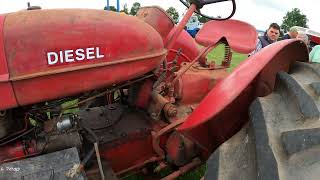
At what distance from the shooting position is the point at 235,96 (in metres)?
1.59

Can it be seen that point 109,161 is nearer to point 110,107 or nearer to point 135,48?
point 110,107

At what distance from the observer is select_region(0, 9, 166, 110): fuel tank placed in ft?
5.05

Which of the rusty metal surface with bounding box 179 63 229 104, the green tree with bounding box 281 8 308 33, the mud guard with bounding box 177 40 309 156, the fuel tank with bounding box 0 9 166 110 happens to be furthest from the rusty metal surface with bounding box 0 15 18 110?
the green tree with bounding box 281 8 308 33

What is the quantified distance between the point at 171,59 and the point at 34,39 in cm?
138

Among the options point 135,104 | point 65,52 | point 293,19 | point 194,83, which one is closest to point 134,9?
point 194,83

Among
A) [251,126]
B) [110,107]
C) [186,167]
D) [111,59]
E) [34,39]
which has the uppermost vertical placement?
[34,39]

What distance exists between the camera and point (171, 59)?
2811 mm

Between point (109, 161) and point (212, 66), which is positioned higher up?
point (212, 66)

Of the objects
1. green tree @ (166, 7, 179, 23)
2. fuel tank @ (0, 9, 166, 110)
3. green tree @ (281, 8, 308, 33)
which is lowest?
green tree @ (281, 8, 308, 33)

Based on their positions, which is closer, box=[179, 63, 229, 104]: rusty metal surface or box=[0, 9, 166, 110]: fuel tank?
box=[0, 9, 166, 110]: fuel tank

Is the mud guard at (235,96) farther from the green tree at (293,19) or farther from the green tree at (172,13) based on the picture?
the green tree at (293,19)

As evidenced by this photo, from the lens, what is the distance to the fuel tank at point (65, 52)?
1538mm

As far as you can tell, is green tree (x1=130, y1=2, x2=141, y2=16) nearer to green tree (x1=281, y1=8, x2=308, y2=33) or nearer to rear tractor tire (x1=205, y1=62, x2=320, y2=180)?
rear tractor tire (x1=205, y1=62, x2=320, y2=180)

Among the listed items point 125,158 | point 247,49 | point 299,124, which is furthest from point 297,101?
point 247,49
